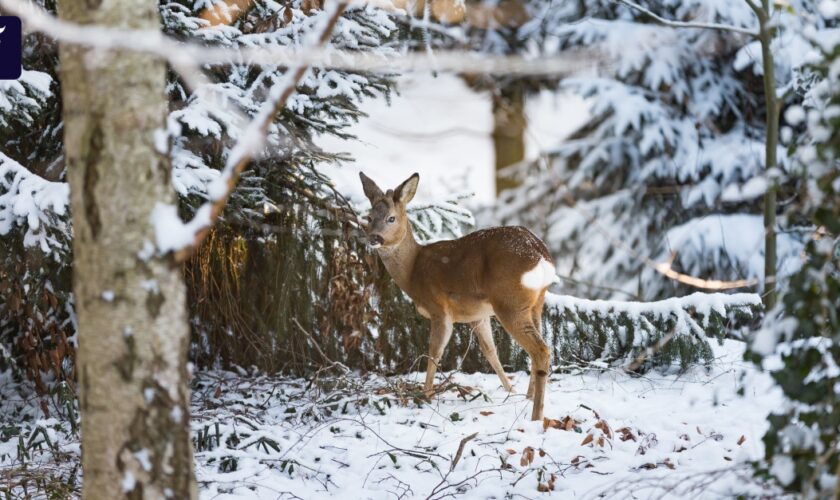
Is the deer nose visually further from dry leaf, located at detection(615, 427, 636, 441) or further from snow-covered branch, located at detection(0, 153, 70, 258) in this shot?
dry leaf, located at detection(615, 427, 636, 441)

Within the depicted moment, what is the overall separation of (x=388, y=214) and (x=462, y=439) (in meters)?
1.82

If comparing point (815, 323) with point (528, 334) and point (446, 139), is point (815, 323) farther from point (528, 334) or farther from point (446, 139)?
point (446, 139)

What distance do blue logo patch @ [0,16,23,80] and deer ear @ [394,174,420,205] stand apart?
2301mm

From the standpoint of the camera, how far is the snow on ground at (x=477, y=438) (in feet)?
12.8

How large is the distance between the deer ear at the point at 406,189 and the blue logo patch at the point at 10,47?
90.6 inches

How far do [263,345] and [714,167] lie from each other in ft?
19.7

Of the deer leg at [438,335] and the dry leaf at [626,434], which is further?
the deer leg at [438,335]

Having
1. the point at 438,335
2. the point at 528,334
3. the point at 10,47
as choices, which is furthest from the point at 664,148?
the point at 10,47

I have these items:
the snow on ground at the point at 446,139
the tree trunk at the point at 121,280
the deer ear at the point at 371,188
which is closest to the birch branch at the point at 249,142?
the tree trunk at the point at 121,280

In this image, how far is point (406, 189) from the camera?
227 inches

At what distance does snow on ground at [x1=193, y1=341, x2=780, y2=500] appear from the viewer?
3.90 meters

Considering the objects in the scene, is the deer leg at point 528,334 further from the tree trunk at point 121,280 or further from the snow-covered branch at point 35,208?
the tree trunk at point 121,280

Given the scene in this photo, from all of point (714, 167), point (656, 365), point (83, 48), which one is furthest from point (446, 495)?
point (714, 167)

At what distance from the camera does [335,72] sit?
227 inches
